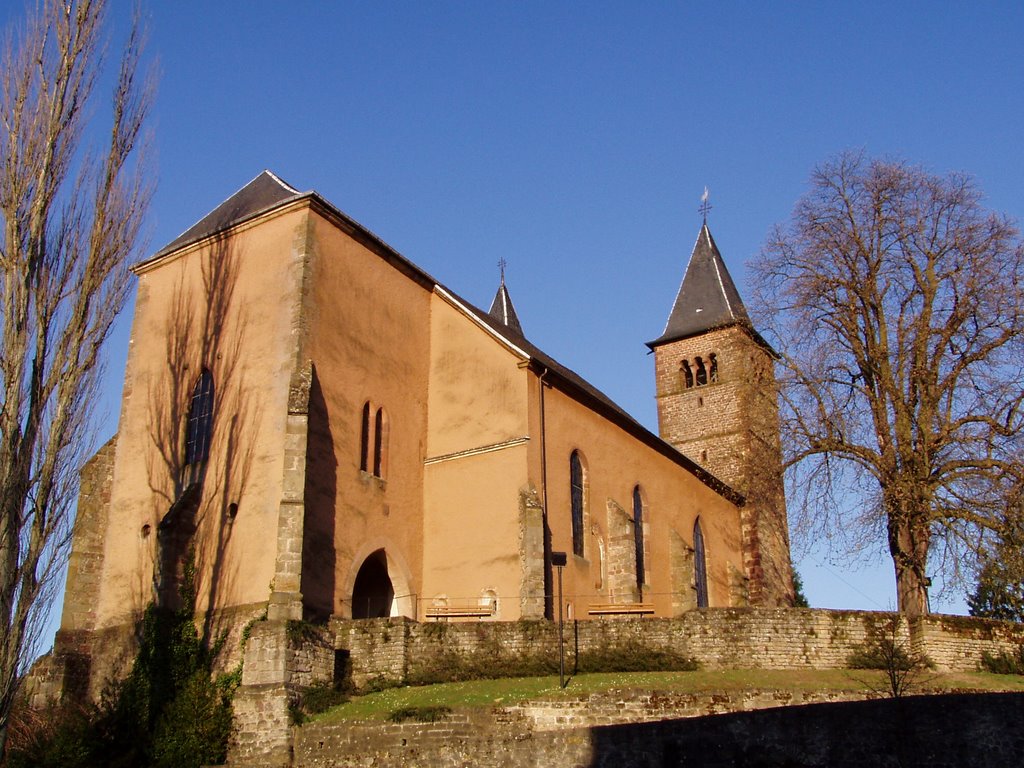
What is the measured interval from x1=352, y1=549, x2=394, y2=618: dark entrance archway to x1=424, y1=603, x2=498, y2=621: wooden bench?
114 centimetres

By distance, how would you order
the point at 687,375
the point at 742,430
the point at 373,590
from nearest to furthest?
the point at 373,590 → the point at 742,430 → the point at 687,375

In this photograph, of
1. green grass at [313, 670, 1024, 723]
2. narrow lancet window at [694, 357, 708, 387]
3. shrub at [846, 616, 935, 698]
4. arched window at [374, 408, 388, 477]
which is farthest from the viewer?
narrow lancet window at [694, 357, 708, 387]

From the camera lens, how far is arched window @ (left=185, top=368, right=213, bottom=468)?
85.9 feet

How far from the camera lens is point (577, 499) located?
2938cm

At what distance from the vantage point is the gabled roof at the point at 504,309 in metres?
48.6

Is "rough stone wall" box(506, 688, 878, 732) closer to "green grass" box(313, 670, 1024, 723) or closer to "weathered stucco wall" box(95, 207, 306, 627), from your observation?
"green grass" box(313, 670, 1024, 723)

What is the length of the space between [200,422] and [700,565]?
18.6m

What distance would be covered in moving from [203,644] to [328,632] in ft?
9.90

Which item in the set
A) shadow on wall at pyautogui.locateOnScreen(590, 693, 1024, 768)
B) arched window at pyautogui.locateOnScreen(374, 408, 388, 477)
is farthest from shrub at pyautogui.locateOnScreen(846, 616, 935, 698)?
arched window at pyautogui.locateOnScreen(374, 408, 388, 477)

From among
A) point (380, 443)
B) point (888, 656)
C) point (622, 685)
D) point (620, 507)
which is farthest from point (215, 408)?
point (888, 656)

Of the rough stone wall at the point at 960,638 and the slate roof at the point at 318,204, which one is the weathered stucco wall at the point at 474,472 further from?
the rough stone wall at the point at 960,638

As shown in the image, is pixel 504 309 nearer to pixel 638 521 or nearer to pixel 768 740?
pixel 638 521

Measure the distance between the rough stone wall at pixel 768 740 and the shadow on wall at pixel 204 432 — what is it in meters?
7.69

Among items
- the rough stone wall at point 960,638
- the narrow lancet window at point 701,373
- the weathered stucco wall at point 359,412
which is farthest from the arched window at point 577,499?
the narrow lancet window at point 701,373
